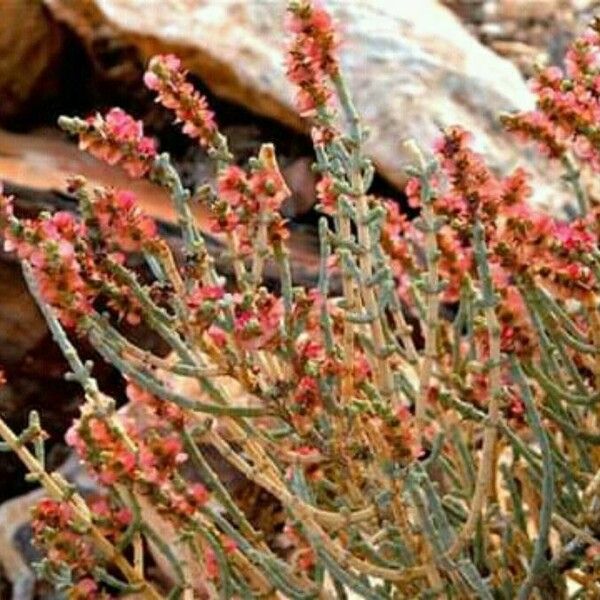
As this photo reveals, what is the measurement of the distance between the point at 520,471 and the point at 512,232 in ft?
1.74

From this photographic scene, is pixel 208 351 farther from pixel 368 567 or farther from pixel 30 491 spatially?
pixel 30 491

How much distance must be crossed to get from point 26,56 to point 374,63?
2.62 ft

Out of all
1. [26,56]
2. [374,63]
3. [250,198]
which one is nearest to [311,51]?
[250,198]

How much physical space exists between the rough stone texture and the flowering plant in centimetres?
143

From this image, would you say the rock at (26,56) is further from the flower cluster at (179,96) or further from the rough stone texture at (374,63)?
the flower cluster at (179,96)

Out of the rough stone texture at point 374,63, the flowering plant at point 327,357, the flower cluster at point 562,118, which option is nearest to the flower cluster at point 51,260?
the flowering plant at point 327,357

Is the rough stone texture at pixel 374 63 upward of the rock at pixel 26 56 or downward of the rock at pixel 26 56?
upward

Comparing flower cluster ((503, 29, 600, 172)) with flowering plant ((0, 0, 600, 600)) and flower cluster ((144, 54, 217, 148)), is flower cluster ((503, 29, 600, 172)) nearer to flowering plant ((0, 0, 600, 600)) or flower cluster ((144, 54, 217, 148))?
flowering plant ((0, 0, 600, 600))

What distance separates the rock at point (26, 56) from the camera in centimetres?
354

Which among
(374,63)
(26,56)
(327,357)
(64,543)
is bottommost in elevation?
(26,56)

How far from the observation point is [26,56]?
11.8ft

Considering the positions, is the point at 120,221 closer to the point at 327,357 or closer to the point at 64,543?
the point at 327,357

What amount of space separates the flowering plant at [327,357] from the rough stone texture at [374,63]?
1427 millimetres

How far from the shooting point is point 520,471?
1.81m
